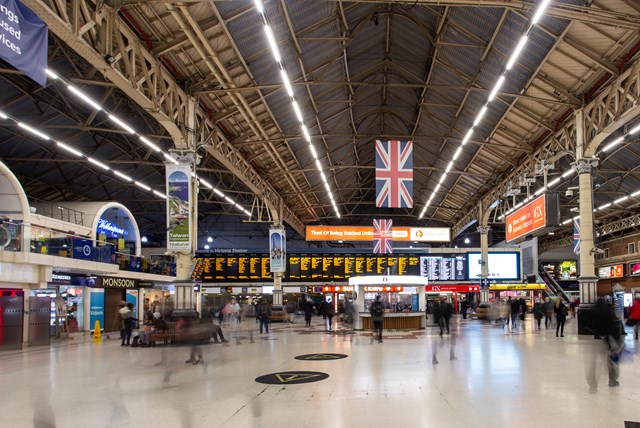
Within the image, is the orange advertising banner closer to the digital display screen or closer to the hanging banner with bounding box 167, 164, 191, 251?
the hanging banner with bounding box 167, 164, 191, 251

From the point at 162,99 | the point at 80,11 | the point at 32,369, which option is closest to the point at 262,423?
the point at 32,369

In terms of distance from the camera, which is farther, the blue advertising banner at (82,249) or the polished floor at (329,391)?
the blue advertising banner at (82,249)

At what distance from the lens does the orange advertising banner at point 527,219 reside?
19916 millimetres

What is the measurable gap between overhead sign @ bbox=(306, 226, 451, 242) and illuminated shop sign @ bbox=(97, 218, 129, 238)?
12.1 m

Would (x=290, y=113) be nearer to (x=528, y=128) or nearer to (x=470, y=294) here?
(x=528, y=128)

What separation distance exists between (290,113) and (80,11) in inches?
474

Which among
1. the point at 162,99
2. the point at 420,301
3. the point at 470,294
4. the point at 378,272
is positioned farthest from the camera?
the point at 470,294

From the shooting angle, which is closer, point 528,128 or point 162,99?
point 162,99

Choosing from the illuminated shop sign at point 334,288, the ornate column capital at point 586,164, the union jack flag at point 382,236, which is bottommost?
the illuminated shop sign at point 334,288

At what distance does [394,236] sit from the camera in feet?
125

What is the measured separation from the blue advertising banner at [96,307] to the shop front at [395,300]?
1265 cm

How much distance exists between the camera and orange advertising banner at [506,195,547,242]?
784 inches

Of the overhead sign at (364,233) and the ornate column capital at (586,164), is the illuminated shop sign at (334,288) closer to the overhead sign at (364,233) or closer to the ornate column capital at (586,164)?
the overhead sign at (364,233)

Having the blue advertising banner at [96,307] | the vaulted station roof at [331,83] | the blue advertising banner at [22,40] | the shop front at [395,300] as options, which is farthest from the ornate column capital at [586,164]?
the blue advertising banner at [96,307]
